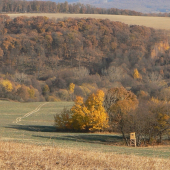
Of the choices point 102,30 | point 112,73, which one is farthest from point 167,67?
point 102,30

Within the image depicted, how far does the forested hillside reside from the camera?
108 meters

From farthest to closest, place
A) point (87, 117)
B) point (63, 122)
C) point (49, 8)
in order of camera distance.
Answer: point (49, 8) → point (63, 122) → point (87, 117)

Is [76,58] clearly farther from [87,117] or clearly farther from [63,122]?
[87,117]

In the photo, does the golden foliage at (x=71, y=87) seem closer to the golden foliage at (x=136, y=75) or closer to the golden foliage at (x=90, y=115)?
the golden foliage at (x=136, y=75)

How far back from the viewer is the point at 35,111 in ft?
216

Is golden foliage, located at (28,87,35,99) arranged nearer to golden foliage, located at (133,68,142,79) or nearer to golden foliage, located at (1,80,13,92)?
golden foliage, located at (1,80,13,92)

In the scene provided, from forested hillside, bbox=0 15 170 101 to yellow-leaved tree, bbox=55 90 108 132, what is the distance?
5218cm

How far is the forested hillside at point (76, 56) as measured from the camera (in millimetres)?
108375

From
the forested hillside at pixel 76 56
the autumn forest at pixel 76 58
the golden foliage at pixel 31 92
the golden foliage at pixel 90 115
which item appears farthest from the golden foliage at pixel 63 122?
the golden foliage at pixel 31 92

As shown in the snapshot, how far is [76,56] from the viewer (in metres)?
131

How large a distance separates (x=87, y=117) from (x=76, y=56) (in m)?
90.9

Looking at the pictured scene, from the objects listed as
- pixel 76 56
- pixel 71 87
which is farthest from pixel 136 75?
pixel 76 56

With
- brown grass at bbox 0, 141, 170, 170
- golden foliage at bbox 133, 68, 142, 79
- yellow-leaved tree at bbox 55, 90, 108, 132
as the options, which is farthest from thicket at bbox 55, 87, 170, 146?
golden foliage at bbox 133, 68, 142, 79

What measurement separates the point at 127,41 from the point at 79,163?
131003mm
